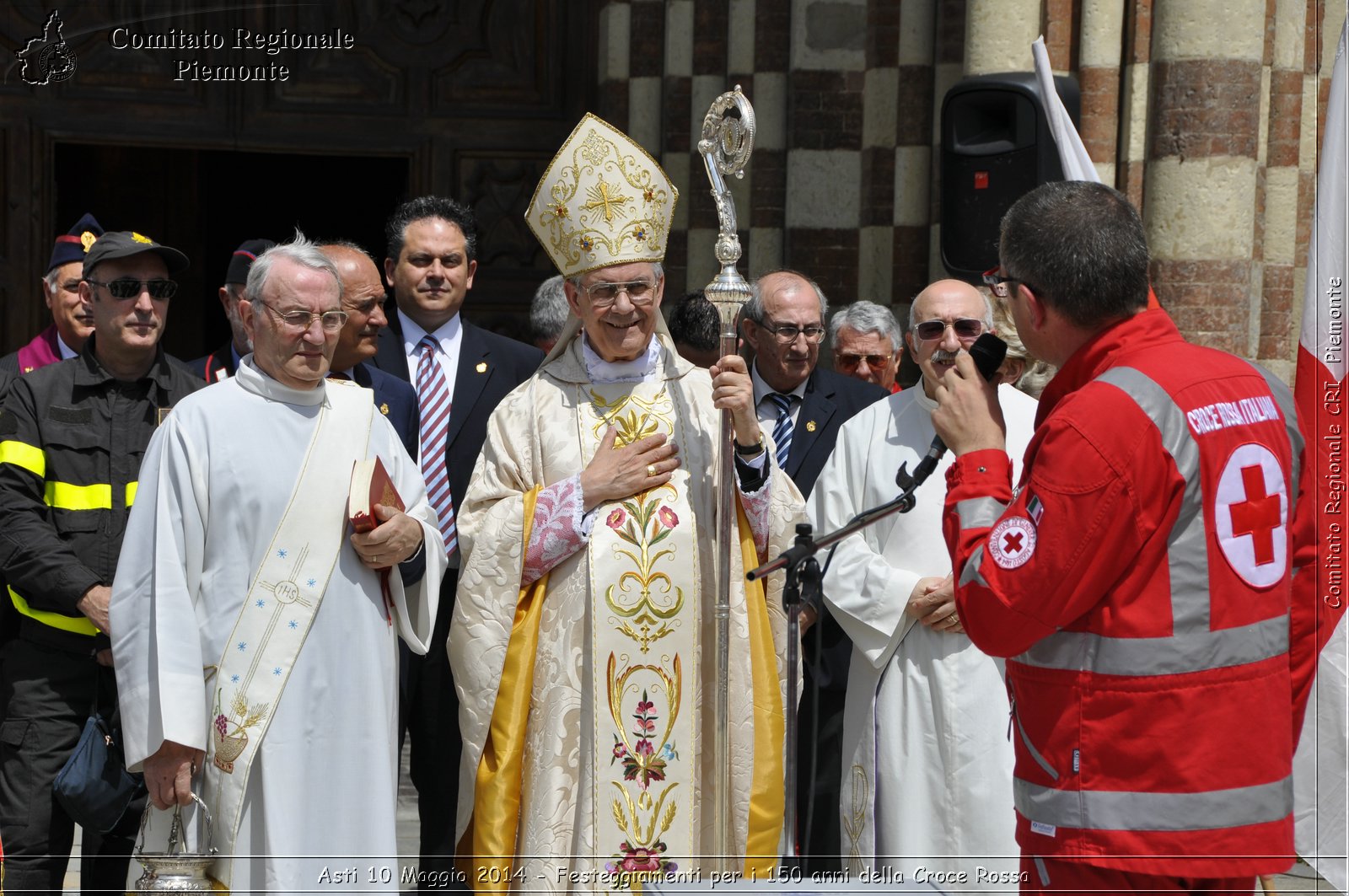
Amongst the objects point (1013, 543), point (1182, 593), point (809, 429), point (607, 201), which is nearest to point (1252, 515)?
point (1182, 593)

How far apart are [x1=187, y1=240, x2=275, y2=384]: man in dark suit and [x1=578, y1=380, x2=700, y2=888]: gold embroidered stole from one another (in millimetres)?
1345

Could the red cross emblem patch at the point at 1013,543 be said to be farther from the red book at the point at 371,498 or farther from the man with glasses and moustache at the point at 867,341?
the man with glasses and moustache at the point at 867,341

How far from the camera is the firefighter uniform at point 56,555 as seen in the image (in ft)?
13.8

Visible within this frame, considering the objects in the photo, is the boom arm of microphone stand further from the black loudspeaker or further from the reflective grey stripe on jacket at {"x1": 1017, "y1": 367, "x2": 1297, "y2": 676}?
the black loudspeaker

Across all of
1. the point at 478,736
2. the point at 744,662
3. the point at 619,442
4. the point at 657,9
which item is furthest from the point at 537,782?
the point at 657,9

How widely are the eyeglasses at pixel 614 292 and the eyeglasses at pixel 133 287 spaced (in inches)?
44.6

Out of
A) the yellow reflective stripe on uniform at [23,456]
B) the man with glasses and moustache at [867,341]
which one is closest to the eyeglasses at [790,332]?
the man with glasses and moustache at [867,341]

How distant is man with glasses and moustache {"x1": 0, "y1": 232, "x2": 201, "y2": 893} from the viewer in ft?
13.7

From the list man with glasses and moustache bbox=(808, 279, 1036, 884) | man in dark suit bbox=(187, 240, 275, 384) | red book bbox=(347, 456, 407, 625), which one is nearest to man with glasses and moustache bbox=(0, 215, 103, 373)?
man in dark suit bbox=(187, 240, 275, 384)

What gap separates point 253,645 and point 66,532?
2.62ft

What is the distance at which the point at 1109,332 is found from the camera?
2781mm

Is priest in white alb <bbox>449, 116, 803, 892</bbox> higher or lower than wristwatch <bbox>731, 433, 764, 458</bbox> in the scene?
lower

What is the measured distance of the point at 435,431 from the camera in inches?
197

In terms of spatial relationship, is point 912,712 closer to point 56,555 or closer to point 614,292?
point 614,292
